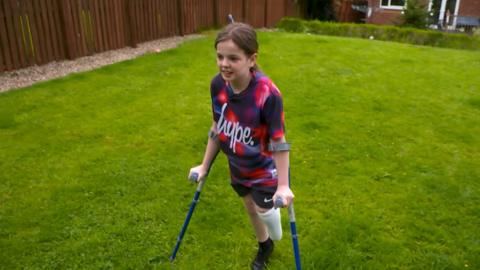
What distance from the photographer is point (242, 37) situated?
2400 mm

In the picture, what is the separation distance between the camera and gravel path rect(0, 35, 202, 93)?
8172 millimetres

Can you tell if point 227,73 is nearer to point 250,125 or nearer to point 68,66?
point 250,125

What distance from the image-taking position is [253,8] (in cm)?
1731

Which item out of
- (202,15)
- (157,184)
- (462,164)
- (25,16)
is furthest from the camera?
(202,15)

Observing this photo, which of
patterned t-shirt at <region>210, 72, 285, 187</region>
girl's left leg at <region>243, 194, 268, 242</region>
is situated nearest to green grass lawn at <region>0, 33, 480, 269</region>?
girl's left leg at <region>243, 194, 268, 242</region>

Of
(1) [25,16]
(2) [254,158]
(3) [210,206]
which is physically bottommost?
(3) [210,206]

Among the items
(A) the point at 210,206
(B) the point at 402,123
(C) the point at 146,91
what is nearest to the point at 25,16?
(C) the point at 146,91

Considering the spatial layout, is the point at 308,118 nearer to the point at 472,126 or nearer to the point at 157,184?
the point at 472,126

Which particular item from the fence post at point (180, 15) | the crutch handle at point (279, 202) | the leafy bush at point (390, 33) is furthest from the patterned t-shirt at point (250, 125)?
the leafy bush at point (390, 33)

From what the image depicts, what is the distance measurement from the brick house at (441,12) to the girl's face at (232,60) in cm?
1959

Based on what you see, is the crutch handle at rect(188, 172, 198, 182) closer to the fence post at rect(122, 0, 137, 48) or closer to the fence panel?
the fence panel

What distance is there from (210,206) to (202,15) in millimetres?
11143

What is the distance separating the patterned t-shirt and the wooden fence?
7.30 meters

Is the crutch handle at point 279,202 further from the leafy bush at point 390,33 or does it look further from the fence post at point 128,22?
the leafy bush at point 390,33
